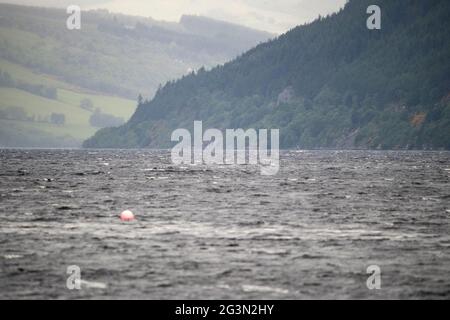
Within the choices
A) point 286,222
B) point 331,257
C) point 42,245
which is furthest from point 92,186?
point 331,257

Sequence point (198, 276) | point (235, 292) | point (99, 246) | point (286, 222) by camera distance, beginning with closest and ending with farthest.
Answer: point (235, 292), point (198, 276), point (99, 246), point (286, 222)

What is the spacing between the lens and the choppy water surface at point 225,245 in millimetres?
36562

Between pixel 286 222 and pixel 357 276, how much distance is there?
71.1 feet

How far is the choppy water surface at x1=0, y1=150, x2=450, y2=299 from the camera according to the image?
3656 cm

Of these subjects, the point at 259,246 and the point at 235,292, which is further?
the point at 259,246

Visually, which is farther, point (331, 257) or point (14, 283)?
point (331, 257)

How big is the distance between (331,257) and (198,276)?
8117 mm

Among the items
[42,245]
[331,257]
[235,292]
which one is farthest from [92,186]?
[235,292]

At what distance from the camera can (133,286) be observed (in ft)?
120

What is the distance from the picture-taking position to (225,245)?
157ft
